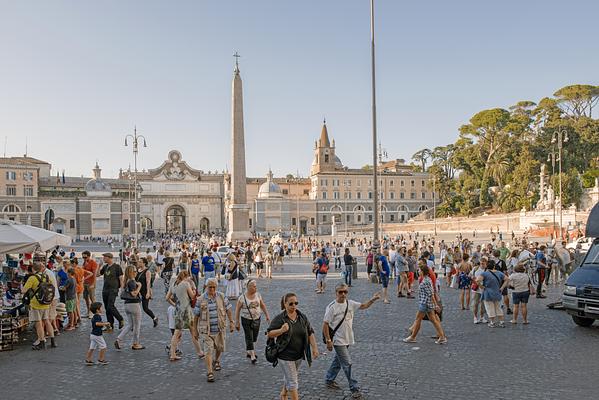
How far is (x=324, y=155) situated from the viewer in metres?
90.8

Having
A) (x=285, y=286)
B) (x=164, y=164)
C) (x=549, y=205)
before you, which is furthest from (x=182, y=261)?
(x=164, y=164)

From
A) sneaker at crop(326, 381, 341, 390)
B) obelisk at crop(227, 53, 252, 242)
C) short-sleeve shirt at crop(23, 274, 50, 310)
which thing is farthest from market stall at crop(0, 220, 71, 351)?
obelisk at crop(227, 53, 252, 242)

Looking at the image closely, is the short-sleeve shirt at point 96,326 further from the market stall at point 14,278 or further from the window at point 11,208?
the window at point 11,208

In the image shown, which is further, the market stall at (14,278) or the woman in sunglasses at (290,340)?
the market stall at (14,278)

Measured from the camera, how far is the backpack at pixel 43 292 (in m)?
8.91

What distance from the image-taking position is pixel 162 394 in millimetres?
6574

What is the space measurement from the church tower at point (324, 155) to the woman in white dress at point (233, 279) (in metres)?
74.1

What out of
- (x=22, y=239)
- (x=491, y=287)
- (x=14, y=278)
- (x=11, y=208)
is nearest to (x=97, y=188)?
(x=11, y=208)

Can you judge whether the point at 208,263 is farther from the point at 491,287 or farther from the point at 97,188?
the point at 97,188

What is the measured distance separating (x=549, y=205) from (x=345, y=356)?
177 feet

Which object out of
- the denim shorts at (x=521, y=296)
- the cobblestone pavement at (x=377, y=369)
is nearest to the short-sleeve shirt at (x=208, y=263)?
the cobblestone pavement at (x=377, y=369)

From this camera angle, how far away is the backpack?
8.91 metres

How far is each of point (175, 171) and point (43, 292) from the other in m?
78.3

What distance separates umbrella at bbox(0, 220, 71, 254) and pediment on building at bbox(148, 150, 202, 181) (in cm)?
7320
